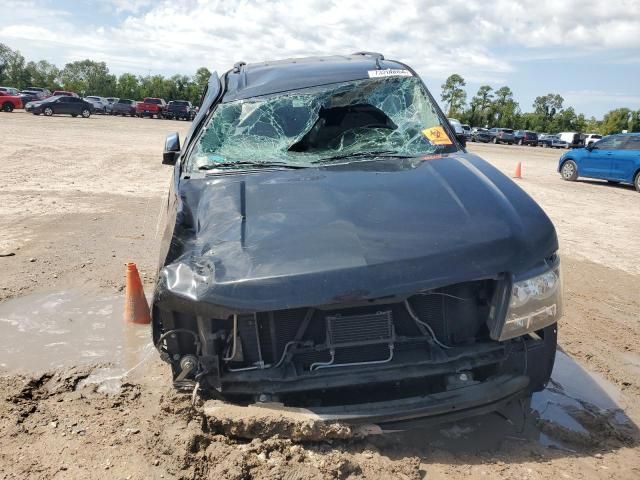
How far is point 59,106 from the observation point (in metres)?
40.3

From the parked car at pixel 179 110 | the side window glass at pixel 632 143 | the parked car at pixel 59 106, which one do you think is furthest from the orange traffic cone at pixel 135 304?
the parked car at pixel 179 110

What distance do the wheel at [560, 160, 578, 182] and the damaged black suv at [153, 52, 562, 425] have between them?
14.7 meters

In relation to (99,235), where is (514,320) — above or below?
above

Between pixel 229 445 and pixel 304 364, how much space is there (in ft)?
1.67

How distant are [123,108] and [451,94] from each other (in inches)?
1912

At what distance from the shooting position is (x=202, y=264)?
2570 millimetres

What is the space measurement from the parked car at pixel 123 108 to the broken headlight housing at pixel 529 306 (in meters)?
55.1

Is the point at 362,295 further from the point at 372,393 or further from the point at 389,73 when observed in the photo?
the point at 389,73

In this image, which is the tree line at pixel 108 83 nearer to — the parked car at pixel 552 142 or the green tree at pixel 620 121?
the parked car at pixel 552 142

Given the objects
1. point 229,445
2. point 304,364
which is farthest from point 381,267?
point 229,445

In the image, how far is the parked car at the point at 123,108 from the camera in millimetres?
52594

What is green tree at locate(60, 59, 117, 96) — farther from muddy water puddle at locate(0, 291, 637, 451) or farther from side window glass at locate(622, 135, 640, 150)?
muddy water puddle at locate(0, 291, 637, 451)

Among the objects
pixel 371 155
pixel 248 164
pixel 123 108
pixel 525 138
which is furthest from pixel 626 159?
pixel 123 108

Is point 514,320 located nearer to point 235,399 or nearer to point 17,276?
point 235,399
